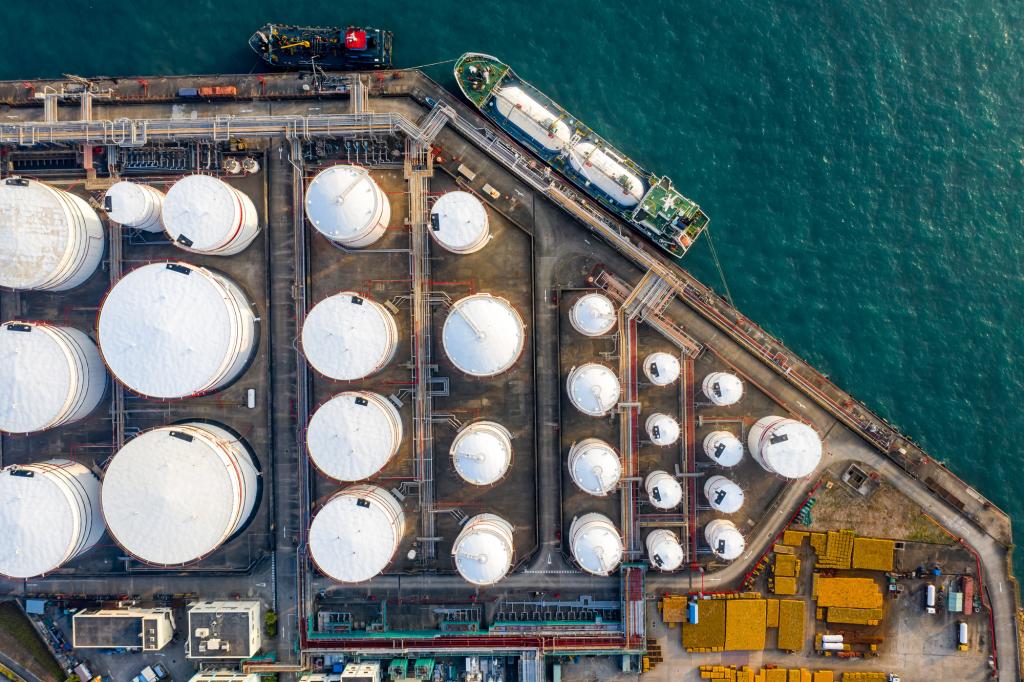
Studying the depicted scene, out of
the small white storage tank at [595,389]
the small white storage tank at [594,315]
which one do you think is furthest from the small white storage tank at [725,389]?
the small white storage tank at [594,315]

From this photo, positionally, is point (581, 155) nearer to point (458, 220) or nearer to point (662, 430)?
point (458, 220)

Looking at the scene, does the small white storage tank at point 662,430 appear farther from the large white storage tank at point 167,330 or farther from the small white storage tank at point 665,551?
the large white storage tank at point 167,330

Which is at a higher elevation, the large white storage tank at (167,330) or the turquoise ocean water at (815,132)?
the turquoise ocean water at (815,132)

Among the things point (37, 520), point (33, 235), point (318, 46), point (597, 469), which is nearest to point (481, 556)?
point (597, 469)

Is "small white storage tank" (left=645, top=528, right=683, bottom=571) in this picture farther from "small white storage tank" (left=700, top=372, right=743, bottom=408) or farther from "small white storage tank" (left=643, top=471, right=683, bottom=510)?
"small white storage tank" (left=700, top=372, right=743, bottom=408)

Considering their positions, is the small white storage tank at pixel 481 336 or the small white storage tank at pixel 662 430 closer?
the small white storage tank at pixel 481 336

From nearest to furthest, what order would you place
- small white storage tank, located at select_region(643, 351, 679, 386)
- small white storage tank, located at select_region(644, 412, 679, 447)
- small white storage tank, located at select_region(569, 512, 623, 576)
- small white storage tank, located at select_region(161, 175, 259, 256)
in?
small white storage tank, located at select_region(569, 512, 623, 576)
small white storage tank, located at select_region(161, 175, 259, 256)
small white storage tank, located at select_region(644, 412, 679, 447)
small white storage tank, located at select_region(643, 351, 679, 386)

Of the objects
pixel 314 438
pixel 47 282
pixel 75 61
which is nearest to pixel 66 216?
pixel 47 282

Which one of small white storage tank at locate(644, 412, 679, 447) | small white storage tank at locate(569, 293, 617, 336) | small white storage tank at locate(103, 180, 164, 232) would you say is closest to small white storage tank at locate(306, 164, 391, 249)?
small white storage tank at locate(103, 180, 164, 232)
